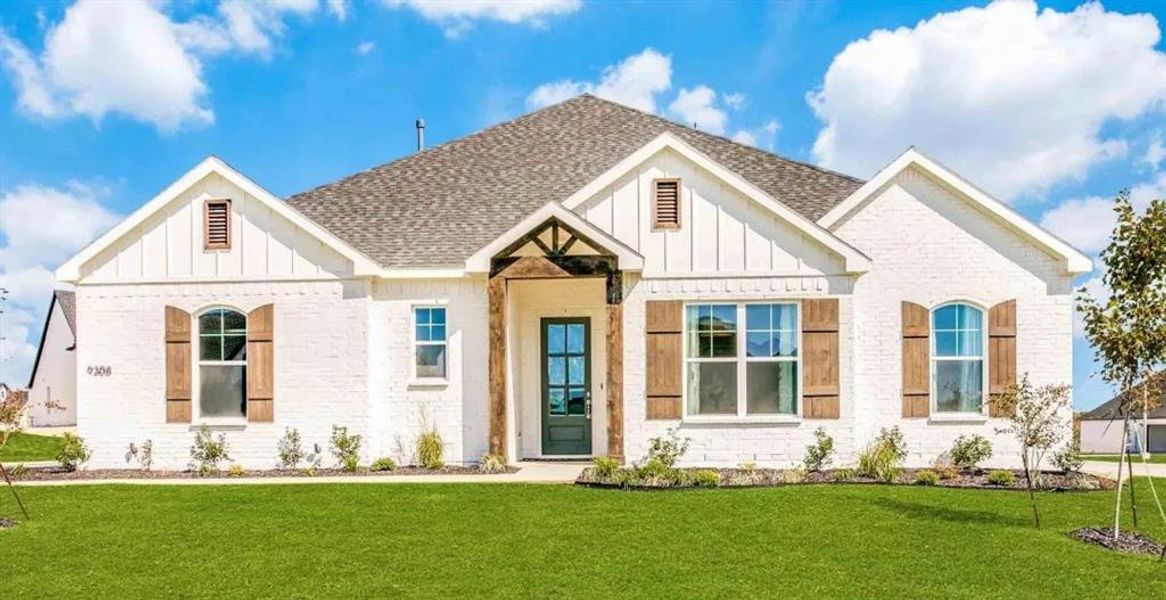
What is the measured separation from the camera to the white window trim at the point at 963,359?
49.6 ft

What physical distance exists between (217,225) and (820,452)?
10.8m

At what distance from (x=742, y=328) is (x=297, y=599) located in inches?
368

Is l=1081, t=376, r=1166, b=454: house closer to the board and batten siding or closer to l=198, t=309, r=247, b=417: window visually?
the board and batten siding

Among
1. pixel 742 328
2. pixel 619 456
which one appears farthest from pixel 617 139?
pixel 619 456

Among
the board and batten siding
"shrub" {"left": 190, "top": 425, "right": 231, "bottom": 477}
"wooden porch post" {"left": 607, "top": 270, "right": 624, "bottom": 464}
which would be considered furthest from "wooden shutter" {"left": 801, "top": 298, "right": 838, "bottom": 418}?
"shrub" {"left": 190, "top": 425, "right": 231, "bottom": 477}

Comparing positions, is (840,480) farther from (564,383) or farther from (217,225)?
(217,225)

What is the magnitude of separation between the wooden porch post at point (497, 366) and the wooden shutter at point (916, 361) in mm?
6611

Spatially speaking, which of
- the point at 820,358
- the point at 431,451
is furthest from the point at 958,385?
the point at 431,451

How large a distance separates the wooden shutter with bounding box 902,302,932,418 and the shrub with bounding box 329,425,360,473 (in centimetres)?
912

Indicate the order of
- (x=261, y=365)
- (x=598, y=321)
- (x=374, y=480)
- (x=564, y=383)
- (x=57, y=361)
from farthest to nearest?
(x=57, y=361) → (x=564, y=383) → (x=598, y=321) → (x=261, y=365) → (x=374, y=480)

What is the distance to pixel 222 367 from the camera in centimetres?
1588

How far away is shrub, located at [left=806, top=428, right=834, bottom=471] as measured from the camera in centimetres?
1470

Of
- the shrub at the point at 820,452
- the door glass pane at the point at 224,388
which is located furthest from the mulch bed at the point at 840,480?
the door glass pane at the point at 224,388

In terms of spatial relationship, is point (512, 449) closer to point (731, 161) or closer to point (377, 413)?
point (377, 413)
